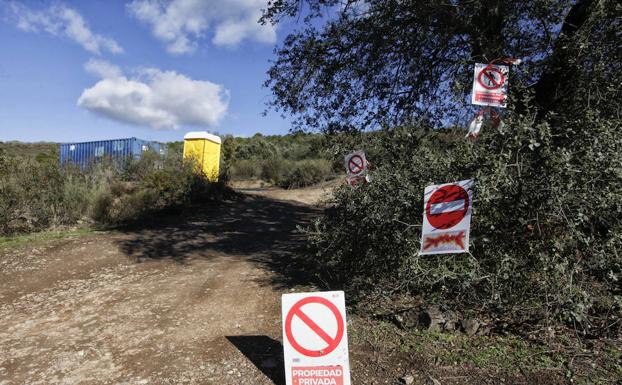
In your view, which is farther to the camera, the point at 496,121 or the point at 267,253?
the point at 267,253

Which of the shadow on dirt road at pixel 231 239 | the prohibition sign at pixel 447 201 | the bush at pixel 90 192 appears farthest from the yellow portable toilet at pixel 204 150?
the prohibition sign at pixel 447 201

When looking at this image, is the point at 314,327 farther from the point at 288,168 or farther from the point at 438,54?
the point at 288,168

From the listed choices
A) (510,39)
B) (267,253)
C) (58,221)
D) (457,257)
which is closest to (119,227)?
(58,221)

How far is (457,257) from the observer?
425 cm

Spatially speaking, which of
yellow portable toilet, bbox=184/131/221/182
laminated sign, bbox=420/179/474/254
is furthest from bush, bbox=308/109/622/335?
yellow portable toilet, bbox=184/131/221/182

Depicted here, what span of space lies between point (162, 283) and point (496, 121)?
475 cm

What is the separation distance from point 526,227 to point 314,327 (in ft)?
7.34

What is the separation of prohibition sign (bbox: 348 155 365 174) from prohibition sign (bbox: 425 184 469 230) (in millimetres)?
2027

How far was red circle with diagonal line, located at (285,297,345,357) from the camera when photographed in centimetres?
312

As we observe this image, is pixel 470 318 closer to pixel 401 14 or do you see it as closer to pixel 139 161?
pixel 401 14

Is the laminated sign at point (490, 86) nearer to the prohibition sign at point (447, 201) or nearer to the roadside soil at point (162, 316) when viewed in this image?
the prohibition sign at point (447, 201)

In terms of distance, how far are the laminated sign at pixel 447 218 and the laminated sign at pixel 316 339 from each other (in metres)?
1.15

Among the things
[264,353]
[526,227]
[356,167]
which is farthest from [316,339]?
[356,167]

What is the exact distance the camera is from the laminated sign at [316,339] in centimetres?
310
